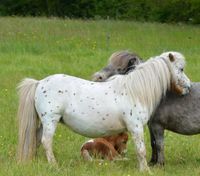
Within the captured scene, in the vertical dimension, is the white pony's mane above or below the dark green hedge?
above

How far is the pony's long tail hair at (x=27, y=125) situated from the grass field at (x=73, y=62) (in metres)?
0.17

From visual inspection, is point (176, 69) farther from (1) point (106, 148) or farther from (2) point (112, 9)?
(2) point (112, 9)

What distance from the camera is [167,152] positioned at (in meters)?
7.71

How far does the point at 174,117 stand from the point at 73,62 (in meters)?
8.53

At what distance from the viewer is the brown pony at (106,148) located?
23.3ft

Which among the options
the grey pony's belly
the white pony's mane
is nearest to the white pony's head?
the white pony's mane

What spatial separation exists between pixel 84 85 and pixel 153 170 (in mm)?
1168

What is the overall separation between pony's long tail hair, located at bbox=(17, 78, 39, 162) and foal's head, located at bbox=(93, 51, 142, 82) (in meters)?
0.89

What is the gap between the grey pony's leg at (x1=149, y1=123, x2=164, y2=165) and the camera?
22.8ft

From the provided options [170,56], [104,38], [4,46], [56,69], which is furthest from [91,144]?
[104,38]

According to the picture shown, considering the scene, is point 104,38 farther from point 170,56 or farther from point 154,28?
point 170,56

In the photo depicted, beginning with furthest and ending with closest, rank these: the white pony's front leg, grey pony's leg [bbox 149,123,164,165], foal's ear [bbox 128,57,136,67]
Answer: foal's ear [bbox 128,57,136,67] → grey pony's leg [bbox 149,123,164,165] → the white pony's front leg

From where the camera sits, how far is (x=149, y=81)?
6.54m

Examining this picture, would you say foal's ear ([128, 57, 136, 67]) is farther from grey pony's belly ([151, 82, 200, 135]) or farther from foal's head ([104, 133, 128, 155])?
foal's head ([104, 133, 128, 155])
